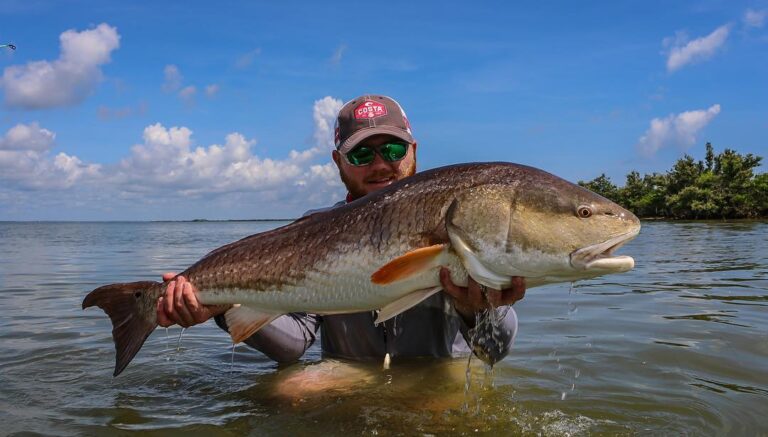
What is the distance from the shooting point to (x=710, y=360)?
5762 mm

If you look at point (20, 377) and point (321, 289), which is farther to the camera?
point (20, 377)

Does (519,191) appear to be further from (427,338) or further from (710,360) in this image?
(710,360)

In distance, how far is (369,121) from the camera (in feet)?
16.3

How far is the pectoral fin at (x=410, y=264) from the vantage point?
317 centimetres

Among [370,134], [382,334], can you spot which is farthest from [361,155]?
[382,334]

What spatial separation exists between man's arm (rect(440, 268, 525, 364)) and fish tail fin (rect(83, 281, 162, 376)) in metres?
2.19

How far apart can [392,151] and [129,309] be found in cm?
239

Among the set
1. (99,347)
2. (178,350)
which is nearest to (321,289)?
(178,350)

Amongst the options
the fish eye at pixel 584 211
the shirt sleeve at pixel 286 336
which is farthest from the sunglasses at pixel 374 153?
the fish eye at pixel 584 211

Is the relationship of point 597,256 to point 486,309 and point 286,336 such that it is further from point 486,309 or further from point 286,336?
point 286,336

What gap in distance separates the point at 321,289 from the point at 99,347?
4.52 metres

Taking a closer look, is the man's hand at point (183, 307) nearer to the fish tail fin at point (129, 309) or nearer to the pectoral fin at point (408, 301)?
the fish tail fin at point (129, 309)

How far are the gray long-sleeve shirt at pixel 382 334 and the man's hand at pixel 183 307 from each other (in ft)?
0.95

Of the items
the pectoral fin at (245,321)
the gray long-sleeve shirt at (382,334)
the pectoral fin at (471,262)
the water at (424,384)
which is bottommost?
the water at (424,384)
